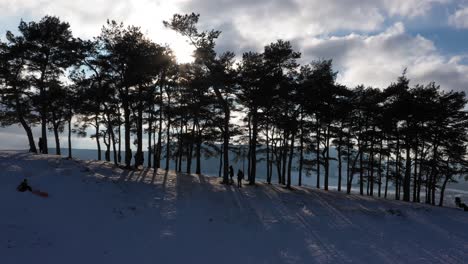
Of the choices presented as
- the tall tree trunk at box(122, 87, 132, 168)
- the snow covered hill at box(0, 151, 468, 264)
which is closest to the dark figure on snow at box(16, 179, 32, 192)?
the snow covered hill at box(0, 151, 468, 264)

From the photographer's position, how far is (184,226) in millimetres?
15680

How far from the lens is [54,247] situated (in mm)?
11484

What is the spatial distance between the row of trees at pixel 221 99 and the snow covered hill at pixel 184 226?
26.7ft

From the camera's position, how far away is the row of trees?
28.5m

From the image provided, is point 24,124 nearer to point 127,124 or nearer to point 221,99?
point 127,124

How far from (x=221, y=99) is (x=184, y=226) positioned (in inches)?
581

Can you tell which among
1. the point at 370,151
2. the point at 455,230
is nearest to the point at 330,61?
the point at 370,151

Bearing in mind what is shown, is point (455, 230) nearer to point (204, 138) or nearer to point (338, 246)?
point (338, 246)

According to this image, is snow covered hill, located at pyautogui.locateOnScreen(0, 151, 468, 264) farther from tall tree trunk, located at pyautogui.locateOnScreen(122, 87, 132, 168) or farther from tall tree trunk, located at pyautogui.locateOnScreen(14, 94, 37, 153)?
tall tree trunk, located at pyautogui.locateOnScreen(14, 94, 37, 153)

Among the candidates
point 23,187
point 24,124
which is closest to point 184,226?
point 23,187

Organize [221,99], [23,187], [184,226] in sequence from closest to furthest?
1. [184,226]
2. [23,187]
3. [221,99]

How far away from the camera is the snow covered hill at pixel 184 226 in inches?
476

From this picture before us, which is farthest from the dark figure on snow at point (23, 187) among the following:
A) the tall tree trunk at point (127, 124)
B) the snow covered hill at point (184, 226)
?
the tall tree trunk at point (127, 124)

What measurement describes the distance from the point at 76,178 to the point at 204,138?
16627 mm
